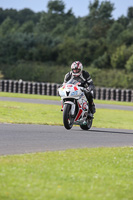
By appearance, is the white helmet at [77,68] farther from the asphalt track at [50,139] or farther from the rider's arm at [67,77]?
the asphalt track at [50,139]

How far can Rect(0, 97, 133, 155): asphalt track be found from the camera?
35.6 feet

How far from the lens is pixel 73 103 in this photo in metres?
13.8

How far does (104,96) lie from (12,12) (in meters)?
156

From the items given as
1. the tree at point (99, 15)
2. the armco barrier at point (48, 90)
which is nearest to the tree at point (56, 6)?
the tree at point (99, 15)

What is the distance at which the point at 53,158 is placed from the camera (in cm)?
963

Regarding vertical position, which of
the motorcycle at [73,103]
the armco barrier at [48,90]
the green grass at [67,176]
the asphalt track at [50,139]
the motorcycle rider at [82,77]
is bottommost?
the armco barrier at [48,90]

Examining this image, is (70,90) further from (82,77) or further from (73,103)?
(82,77)

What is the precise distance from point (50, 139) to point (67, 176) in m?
4.60

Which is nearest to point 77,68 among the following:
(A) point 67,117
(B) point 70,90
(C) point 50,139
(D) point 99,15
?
(B) point 70,90

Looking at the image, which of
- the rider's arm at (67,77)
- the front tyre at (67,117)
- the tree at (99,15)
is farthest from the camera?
the tree at (99,15)

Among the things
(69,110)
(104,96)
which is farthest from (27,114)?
(104,96)

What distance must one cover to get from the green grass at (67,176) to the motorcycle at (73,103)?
2.98 m

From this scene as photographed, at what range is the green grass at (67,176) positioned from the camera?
21.8 ft

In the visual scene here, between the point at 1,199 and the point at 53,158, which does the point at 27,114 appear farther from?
the point at 1,199
